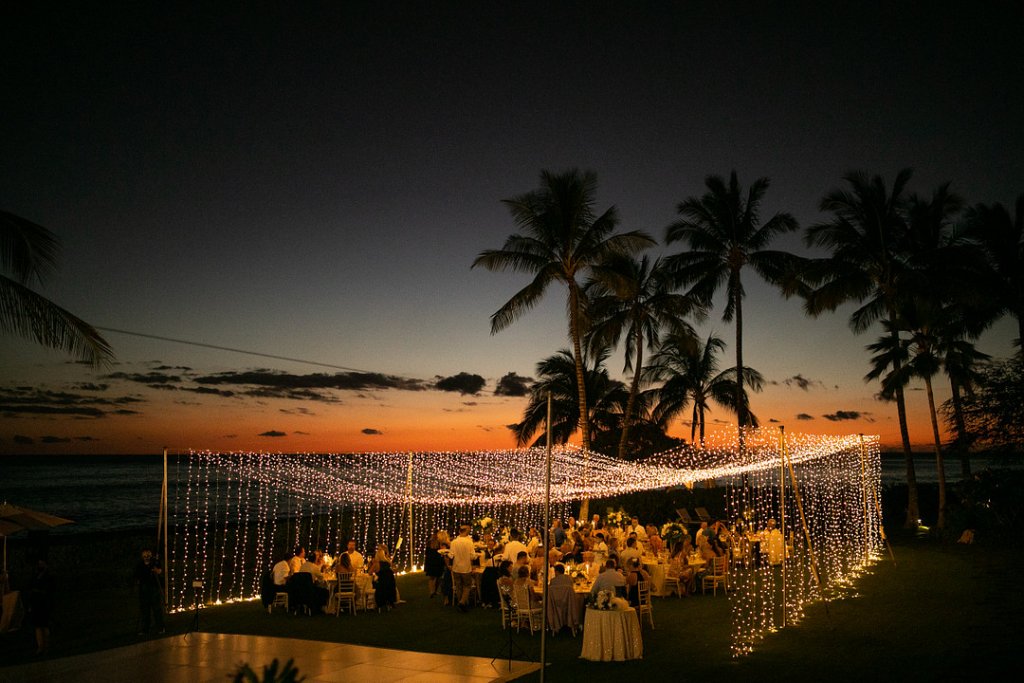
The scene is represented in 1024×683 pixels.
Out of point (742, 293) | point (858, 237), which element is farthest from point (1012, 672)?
point (742, 293)

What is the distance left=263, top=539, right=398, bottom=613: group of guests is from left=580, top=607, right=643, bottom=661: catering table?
5.21 m

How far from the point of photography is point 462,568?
1441cm

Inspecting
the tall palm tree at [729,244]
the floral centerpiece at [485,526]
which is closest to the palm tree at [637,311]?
the tall palm tree at [729,244]

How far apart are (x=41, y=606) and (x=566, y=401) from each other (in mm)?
27075

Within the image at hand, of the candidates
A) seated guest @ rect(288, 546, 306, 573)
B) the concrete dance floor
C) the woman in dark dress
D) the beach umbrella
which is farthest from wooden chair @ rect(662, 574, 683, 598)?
the beach umbrella

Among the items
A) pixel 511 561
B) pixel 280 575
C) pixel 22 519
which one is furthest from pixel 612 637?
pixel 22 519

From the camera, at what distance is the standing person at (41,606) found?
1107cm

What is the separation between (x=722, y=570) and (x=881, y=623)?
396 cm

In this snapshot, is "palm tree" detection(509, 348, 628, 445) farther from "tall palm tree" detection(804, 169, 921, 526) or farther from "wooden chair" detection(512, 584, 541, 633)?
"wooden chair" detection(512, 584, 541, 633)

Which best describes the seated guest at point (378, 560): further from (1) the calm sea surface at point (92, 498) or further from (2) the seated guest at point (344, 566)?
(1) the calm sea surface at point (92, 498)

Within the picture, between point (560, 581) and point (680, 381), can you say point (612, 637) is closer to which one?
point (560, 581)

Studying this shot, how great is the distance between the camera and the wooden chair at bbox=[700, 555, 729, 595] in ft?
50.8

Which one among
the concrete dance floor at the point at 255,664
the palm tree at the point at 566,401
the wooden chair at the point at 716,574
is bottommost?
the concrete dance floor at the point at 255,664

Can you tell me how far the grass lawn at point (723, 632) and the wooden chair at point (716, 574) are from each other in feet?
1.40
